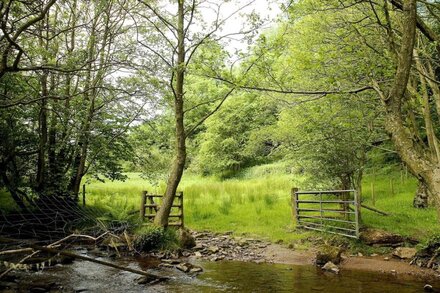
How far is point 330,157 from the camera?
11766mm

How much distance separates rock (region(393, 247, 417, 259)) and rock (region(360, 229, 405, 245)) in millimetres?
566

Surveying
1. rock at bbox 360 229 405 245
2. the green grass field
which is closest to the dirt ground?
rock at bbox 360 229 405 245

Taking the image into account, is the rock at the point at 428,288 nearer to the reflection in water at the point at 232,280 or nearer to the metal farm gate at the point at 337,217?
the reflection in water at the point at 232,280

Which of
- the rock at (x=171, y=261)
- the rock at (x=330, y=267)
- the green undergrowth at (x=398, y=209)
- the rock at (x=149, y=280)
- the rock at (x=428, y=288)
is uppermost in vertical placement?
the green undergrowth at (x=398, y=209)

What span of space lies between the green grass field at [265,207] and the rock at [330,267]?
2.86 meters

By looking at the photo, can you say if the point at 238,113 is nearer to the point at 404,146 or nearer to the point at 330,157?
the point at 330,157

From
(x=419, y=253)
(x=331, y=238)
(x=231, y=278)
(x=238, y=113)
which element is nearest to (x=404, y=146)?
(x=231, y=278)

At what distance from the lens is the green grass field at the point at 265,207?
12003mm

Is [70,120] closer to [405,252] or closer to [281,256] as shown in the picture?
[281,256]

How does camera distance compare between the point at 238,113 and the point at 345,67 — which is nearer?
the point at 345,67

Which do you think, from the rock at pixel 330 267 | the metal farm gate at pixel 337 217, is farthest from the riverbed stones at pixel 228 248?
the metal farm gate at pixel 337 217

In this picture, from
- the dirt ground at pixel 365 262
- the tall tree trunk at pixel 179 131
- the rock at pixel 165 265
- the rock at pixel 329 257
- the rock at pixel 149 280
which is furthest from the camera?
the tall tree trunk at pixel 179 131

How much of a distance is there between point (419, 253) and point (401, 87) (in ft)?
20.1

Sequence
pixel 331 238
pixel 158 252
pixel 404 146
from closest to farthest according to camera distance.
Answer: pixel 404 146
pixel 158 252
pixel 331 238
